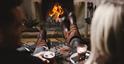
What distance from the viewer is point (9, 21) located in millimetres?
1345

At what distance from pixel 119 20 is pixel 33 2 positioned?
134 inches

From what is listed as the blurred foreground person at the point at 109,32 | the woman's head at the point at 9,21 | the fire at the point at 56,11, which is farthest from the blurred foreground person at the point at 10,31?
the fire at the point at 56,11

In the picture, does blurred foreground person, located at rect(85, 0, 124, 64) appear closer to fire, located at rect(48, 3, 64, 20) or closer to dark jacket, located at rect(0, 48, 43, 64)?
dark jacket, located at rect(0, 48, 43, 64)

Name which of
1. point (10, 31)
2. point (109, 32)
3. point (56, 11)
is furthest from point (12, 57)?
point (56, 11)

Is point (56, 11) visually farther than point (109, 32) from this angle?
Yes

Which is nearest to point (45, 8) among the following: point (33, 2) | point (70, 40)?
point (33, 2)

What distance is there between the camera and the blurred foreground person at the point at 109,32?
131 cm

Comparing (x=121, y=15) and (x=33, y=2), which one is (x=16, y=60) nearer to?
(x=121, y=15)

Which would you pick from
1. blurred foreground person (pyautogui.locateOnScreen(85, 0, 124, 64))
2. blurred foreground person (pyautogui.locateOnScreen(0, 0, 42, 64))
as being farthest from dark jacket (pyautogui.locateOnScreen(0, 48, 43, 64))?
blurred foreground person (pyautogui.locateOnScreen(85, 0, 124, 64))

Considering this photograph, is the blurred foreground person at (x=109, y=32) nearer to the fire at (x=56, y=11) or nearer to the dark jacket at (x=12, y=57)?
the dark jacket at (x=12, y=57)

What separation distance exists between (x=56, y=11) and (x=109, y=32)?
291cm

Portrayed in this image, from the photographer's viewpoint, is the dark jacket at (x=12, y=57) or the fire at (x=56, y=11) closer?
the dark jacket at (x=12, y=57)

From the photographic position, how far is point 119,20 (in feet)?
4.31

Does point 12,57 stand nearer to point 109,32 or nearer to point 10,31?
point 10,31
